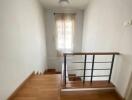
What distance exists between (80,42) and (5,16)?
4.22 meters

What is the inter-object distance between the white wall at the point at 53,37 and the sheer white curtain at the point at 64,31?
0.20 metres

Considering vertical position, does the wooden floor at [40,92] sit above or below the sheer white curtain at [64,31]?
below

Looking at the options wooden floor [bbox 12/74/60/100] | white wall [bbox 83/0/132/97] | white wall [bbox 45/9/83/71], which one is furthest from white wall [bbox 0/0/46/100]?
white wall [bbox 45/9/83/71]

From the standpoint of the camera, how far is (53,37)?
541cm

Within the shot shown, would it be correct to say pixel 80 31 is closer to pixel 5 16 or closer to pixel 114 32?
pixel 114 32

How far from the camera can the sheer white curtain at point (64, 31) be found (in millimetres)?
5121

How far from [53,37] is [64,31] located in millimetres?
615

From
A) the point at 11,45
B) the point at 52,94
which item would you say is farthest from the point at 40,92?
the point at 11,45

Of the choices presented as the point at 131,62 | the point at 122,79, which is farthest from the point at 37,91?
the point at 131,62

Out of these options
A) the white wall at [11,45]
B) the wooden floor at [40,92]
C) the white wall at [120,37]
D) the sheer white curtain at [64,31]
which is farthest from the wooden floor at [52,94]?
the sheer white curtain at [64,31]

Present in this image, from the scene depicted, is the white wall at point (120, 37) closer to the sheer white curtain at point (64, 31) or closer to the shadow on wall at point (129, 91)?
the shadow on wall at point (129, 91)

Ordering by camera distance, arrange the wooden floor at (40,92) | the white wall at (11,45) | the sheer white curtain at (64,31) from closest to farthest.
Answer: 1. the white wall at (11,45)
2. the wooden floor at (40,92)
3. the sheer white curtain at (64,31)

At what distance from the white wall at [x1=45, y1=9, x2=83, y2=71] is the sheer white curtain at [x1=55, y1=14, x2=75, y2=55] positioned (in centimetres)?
20

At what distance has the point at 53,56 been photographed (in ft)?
18.6
